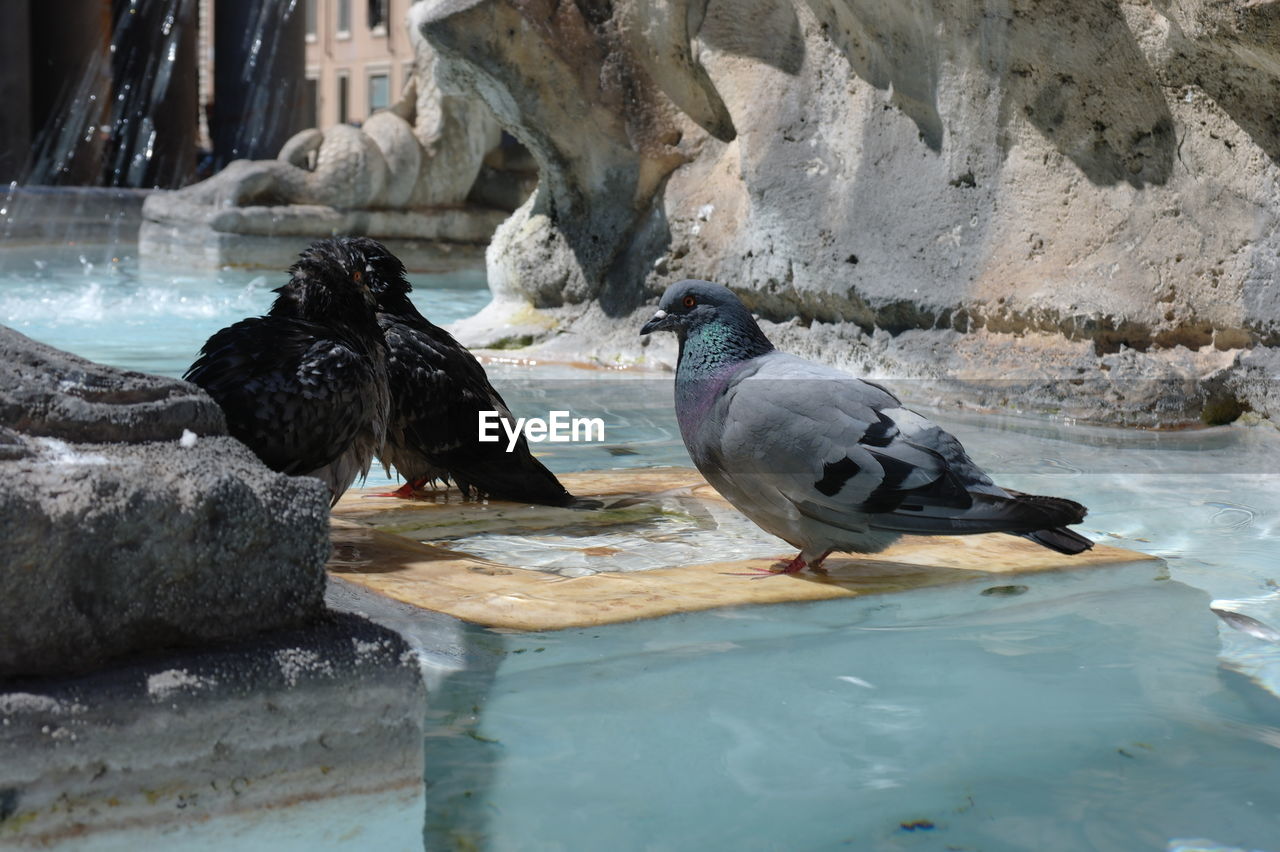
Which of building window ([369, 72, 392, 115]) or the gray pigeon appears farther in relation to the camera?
building window ([369, 72, 392, 115])

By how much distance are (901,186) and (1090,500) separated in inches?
104

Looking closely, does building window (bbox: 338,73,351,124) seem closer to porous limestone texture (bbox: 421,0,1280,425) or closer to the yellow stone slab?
porous limestone texture (bbox: 421,0,1280,425)

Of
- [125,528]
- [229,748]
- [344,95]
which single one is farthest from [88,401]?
[344,95]

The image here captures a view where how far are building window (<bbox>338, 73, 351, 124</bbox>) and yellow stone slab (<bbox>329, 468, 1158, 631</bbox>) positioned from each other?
115ft

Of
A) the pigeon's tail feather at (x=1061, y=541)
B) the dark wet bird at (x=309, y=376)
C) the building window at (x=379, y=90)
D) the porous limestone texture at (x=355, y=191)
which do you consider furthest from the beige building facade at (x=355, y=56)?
the pigeon's tail feather at (x=1061, y=541)

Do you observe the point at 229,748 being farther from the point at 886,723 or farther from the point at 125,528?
the point at 886,723

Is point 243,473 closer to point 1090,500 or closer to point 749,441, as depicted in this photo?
point 749,441

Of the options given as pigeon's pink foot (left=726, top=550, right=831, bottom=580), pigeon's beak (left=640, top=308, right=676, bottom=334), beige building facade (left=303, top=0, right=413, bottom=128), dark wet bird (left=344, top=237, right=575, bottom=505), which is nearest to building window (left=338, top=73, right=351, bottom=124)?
beige building facade (left=303, top=0, right=413, bottom=128)

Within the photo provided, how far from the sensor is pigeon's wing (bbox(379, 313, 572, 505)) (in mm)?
3717

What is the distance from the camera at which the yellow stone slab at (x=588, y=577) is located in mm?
2732

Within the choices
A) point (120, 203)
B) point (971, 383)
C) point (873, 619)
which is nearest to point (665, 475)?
point (873, 619)

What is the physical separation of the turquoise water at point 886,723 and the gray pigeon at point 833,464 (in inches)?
7.0

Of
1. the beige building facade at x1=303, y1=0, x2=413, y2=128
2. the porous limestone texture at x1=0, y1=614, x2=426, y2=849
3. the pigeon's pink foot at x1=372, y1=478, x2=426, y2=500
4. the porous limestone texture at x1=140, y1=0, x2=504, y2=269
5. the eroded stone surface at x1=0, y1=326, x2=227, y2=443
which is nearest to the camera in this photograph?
the porous limestone texture at x1=0, y1=614, x2=426, y2=849

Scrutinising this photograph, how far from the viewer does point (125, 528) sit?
67.2 inches
